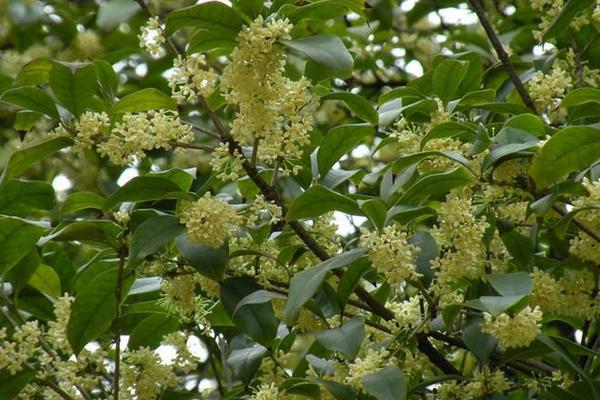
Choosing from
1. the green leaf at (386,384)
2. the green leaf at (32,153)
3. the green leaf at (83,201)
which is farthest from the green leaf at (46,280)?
the green leaf at (386,384)

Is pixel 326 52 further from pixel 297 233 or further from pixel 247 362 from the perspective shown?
pixel 247 362

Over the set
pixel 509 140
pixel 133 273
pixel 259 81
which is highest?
pixel 259 81

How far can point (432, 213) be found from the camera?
1.73 meters

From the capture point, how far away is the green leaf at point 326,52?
1561mm

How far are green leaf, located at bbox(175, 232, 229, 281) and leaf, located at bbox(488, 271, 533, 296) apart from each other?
429mm

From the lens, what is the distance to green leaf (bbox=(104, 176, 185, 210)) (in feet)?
5.49

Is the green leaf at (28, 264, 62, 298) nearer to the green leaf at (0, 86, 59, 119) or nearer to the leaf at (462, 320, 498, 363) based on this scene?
the green leaf at (0, 86, 59, 119)

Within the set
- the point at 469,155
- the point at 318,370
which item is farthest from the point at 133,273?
the point at 469,155

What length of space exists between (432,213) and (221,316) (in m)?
0.54

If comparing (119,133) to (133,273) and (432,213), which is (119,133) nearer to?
(133,273)

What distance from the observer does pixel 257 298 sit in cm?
163

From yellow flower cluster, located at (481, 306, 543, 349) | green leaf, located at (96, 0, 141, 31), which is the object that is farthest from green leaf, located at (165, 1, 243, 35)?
green leaf, located at (96, 0, 141, 31)

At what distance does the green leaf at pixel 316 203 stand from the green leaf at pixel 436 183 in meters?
0.09

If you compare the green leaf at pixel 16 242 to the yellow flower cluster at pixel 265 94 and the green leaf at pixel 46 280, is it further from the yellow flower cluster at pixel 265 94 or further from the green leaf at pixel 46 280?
the yellow flower cluster at pixel 265 94
